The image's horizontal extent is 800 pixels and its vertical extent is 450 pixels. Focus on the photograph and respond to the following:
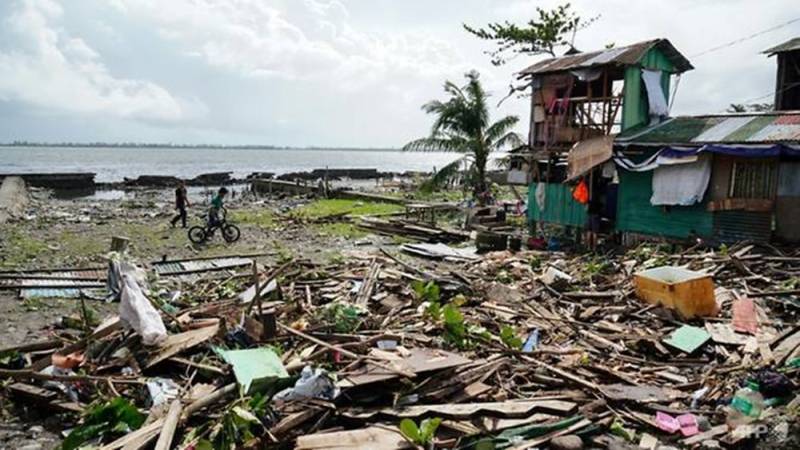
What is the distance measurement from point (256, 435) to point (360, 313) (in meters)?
3.51

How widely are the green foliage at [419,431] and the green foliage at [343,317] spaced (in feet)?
9.49

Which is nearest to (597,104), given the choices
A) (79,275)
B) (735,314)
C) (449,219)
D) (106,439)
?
(449,219)

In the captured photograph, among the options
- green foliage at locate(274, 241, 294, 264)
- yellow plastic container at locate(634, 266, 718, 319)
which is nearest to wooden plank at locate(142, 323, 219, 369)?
green foliage at locate(274, 241, 294, 264)

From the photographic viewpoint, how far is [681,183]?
15.4 m

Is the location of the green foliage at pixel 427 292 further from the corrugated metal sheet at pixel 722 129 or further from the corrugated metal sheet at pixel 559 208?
the corrugated metal sheet at pixel 559 208

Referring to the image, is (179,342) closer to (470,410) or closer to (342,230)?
(470,410)

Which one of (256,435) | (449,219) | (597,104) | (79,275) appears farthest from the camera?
(449,219)

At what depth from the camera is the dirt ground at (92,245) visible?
22.3ft

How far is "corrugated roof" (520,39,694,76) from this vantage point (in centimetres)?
1728

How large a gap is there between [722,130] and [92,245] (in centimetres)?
1915

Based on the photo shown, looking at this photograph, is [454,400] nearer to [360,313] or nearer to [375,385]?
[375,385]

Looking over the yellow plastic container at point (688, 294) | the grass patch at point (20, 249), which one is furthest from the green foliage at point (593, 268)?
the grass patch at point (20, 249)

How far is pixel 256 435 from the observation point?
18.7 ft

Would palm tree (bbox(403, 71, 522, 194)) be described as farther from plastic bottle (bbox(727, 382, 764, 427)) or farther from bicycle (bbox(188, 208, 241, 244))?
plastic bottle (bbox(727, 382, 764, 427))
